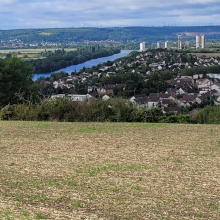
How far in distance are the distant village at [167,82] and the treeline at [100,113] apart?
1119 cm

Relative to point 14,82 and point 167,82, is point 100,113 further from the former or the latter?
point 167,82

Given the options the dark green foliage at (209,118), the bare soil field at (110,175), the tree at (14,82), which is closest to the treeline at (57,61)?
the tree at (14,82)

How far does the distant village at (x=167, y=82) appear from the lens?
4291 centimetres

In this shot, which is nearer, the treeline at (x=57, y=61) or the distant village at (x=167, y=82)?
the distant village at (x=167, y=82)

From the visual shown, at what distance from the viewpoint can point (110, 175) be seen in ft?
28.6

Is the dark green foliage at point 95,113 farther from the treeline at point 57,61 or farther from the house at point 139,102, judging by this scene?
the treeline at point 57,61

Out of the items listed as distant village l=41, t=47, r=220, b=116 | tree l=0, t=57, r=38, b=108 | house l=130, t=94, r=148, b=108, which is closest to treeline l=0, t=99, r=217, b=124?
house l=130, t=94, r=148, b=108

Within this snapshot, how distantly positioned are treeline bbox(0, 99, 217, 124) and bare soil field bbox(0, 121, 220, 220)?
5033 mm

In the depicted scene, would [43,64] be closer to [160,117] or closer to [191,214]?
[160,117]

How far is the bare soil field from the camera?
655 cm

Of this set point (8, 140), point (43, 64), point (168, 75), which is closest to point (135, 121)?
point (8, 140)

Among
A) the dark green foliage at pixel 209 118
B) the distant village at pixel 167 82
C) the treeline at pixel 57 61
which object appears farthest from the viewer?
the treeline at pixel 57 61

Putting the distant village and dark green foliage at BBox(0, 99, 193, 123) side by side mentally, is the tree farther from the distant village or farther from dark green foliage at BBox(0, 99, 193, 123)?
dark green foliage at BBox(0, 99, 193, 123)

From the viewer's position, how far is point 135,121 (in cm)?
1983
